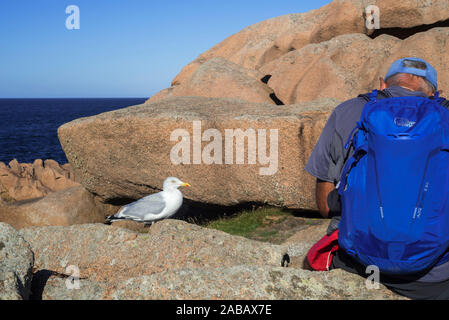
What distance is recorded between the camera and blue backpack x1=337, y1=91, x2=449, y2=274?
281 cm

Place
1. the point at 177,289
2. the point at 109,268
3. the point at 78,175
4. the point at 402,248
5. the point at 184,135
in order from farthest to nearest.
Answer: the point at 78,175
the point at 184,135
the point at 109,268
the point at 177,289
the point at 402,248

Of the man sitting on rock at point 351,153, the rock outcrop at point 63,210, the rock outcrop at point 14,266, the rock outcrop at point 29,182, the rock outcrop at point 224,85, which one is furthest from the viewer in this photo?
the rock outcrop at point 29,182

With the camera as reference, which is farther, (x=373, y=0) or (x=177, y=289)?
(x=373, y=0)

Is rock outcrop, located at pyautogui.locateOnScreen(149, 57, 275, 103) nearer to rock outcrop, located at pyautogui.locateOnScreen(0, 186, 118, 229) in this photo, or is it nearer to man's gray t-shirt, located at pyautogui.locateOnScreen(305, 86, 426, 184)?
rock outcrop, located at pyautogui.locateOnScreen(0, 186, 118, 229)

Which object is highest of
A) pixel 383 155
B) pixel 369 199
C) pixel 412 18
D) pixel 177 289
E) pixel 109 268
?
pixel 412 18

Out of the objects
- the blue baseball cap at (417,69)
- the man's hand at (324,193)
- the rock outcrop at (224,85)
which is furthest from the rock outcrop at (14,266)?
the rock outcrop at (224,85)

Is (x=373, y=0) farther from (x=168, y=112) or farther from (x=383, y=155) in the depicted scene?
(x=383, y=155)

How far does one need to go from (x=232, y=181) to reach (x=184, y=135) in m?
1.67

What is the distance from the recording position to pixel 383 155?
9.43 feet

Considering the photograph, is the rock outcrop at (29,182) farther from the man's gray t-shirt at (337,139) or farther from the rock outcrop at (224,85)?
the man's gray t-shirt at (337,139)

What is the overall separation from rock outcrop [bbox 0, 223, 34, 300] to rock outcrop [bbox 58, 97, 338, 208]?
605cm

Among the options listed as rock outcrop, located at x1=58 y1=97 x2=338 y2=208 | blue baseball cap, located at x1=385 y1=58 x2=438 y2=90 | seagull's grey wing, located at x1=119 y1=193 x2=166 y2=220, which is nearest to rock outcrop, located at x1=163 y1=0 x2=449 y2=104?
rock outcrop, located at x1=58 y1=97 x2=338 y2=208

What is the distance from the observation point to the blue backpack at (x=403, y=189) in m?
2.81

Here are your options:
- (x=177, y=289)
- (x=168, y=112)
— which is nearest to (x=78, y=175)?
(x=168, y=112)
